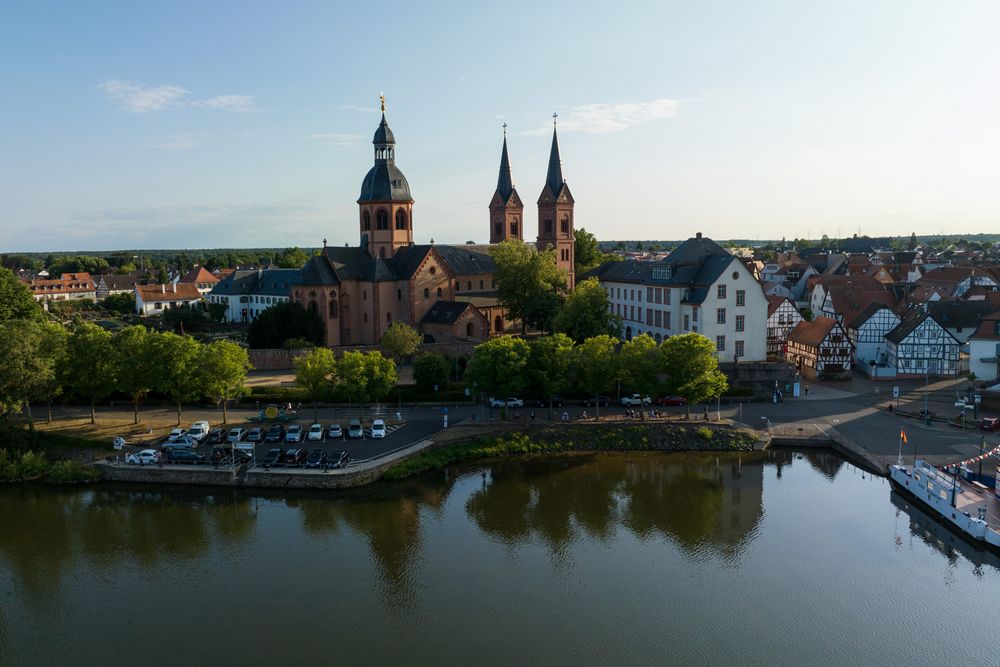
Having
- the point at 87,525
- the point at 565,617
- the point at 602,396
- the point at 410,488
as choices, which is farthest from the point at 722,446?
the point at 87,525

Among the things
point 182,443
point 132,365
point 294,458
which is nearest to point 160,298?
point 132,365

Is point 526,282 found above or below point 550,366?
above

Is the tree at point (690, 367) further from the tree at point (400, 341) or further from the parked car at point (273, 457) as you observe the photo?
the parked car at point (273, 457)

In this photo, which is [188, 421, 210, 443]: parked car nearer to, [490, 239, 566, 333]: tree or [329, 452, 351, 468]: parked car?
[329, 452, 351, 468]: parked car

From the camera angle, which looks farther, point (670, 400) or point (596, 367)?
point (670, 400)

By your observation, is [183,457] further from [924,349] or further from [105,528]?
[924,349]

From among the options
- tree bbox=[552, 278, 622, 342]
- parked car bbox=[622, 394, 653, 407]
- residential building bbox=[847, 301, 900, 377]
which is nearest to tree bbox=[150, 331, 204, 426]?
parked car bbox=[622, 394, 653, 407]
